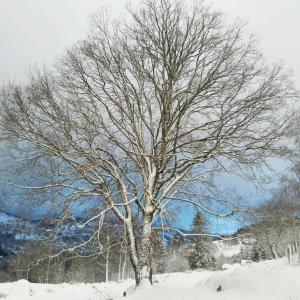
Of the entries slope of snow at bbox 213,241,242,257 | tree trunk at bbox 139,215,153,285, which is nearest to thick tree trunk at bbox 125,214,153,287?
tree trunk at bbox 139,215,153,285

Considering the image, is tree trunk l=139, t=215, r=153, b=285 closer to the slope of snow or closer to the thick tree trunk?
the thick tree trunk

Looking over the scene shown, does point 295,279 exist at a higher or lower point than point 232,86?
lower

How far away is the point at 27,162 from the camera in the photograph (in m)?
10.5

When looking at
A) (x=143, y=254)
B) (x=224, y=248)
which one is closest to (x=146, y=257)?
(x=143, y=254)

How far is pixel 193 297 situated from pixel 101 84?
6065 millimetres

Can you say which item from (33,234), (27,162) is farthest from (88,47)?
(33,234)

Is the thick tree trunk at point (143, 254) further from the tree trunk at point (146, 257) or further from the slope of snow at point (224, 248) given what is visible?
the slope of snow at point (224, 248)

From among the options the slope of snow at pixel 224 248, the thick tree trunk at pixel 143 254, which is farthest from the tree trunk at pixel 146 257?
the slope of snow at pixel 224 248

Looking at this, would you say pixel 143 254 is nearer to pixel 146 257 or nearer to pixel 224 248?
pixel 146 257

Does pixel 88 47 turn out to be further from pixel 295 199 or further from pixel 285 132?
pixel 295 199

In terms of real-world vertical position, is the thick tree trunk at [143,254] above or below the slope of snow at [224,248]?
below

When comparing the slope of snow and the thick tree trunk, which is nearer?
the thick tree trunk

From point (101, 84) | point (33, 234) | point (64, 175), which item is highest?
point (101, 84)

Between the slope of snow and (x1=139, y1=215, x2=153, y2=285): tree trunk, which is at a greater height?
the slope of snow
